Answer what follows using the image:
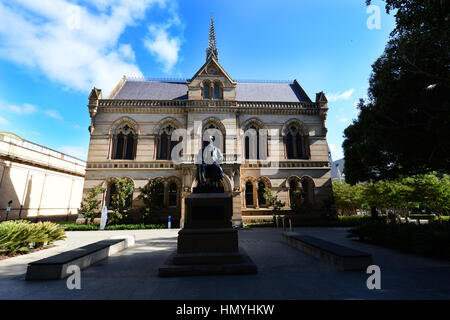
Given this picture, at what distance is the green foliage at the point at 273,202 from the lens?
18.9m

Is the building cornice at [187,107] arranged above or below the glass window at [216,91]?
below

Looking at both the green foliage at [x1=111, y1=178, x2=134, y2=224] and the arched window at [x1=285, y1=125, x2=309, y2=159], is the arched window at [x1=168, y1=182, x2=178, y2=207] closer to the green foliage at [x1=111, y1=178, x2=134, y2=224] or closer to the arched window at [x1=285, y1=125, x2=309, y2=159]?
the green foliage at [x1=111, y1=178, x2=134, y2=224]

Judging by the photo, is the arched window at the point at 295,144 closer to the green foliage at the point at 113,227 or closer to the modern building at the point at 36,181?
the green foliage at the point at 113,227

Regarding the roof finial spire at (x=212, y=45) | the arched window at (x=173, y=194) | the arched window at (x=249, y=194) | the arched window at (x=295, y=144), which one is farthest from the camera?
the roof finial spire at (x=212, y=45)

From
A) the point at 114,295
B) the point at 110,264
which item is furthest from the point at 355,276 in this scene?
the point at 110,264

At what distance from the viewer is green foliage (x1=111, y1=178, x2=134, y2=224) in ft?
60.6

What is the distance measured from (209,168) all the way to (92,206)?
16544mm

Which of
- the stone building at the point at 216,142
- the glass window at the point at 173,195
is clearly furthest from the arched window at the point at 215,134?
the glass window at the point at 173,195

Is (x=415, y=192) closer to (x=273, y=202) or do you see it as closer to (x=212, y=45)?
→ (x=273, y=202)

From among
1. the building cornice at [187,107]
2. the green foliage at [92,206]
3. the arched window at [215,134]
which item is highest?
the building cornice at [187,107]

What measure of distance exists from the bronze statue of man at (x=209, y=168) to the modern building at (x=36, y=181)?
987 inches

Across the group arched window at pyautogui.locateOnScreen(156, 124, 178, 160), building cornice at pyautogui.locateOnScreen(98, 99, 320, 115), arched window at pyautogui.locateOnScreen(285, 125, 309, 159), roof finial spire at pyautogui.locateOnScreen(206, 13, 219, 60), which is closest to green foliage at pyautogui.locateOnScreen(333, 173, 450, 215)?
arched window at pyautogui.locateOnScreen(285, 125, 309, 159)

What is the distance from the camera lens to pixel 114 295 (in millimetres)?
3920
